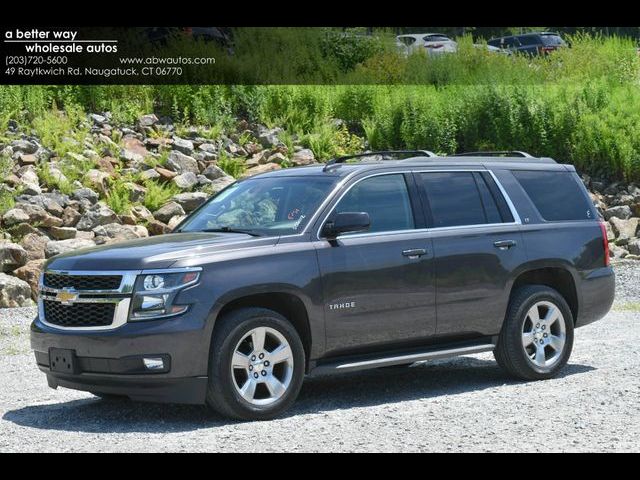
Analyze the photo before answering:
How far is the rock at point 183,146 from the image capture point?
21016mm

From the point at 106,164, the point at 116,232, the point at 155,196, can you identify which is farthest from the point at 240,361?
the point at 106,164

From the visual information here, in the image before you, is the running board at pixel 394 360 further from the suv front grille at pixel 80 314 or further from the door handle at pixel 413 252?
the suv front grille at pixel 80 314

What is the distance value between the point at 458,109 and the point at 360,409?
15.7 metres

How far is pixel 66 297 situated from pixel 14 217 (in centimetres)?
959

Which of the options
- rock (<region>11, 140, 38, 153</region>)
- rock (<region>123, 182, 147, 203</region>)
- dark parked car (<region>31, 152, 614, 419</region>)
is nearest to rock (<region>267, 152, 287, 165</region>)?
rock (<region>123, 182, 147, 203</region>)

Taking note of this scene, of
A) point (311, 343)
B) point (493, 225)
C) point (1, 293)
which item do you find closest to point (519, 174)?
point (493, 225)

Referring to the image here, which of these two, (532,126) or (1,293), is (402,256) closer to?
(1,293)

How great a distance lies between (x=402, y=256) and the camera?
9.03 meters

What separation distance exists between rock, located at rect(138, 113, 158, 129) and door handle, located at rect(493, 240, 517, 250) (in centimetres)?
1309

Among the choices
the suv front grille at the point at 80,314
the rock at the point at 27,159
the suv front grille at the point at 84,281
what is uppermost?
the rock at the point at 27,159

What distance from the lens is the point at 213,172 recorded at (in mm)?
20375

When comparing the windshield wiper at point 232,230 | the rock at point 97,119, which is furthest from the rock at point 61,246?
the windshield wiper at point 232,230

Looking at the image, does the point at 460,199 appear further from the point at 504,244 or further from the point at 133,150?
the point at 133,150

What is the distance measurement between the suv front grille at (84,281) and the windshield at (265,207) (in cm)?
124
